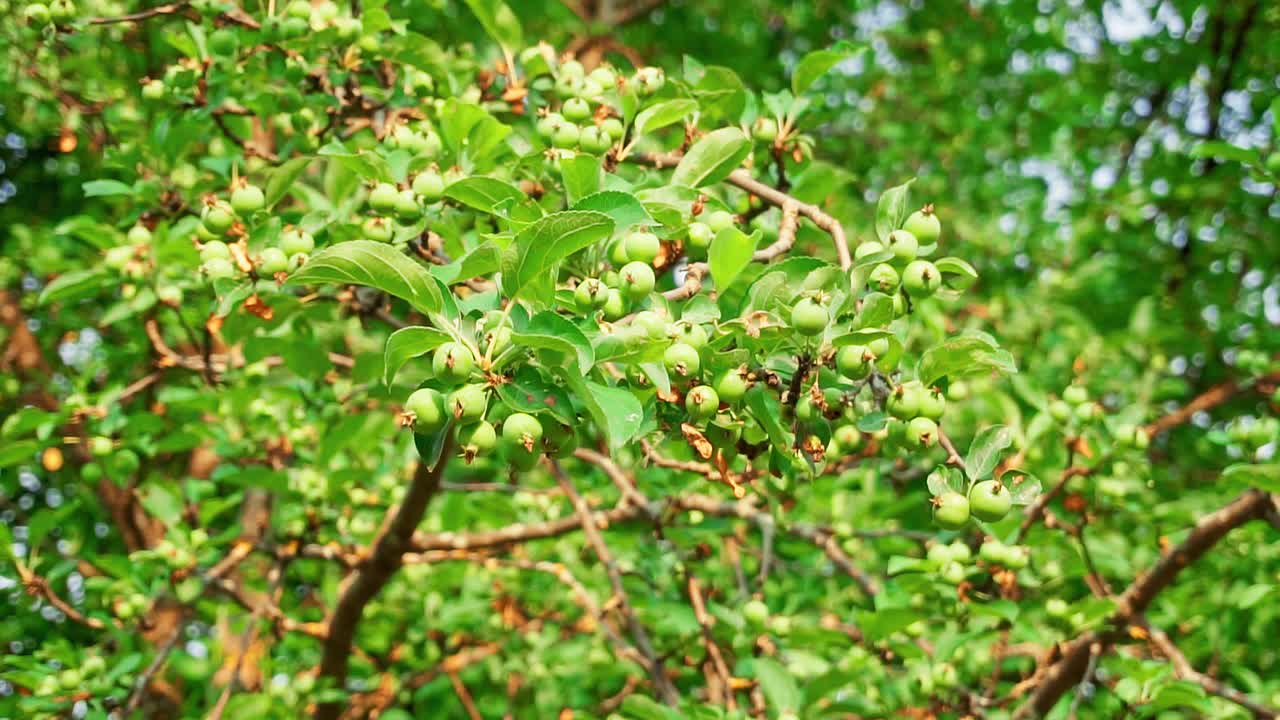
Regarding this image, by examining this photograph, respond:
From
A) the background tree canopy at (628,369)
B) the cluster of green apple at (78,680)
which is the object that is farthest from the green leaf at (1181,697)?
the cluster of green apple at (78,680)

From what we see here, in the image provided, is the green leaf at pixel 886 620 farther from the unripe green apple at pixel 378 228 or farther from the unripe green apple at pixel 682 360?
the unripe green apple at pixel 378 228

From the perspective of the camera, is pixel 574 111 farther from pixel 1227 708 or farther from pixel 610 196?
pixel 1227 708

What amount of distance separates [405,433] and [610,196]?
235 centimetres

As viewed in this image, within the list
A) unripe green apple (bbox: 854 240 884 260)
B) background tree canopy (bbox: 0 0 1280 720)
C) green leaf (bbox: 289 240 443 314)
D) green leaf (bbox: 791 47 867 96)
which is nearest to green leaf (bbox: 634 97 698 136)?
background tree canopy (bbox: 0 0 1280 720)

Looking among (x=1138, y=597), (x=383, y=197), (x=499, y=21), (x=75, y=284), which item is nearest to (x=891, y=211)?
(x=383, y=197)

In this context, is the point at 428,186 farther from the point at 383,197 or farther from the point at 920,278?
the point at 920,278

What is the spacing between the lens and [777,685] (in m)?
2.56

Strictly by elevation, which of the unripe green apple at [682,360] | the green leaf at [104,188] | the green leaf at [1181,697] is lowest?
the green leaf at [1181,697]

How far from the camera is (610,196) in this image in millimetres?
1457

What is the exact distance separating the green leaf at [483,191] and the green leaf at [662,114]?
36 cm

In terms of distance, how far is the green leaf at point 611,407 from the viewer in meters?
1.27

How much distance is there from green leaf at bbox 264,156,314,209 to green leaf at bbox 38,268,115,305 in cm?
80

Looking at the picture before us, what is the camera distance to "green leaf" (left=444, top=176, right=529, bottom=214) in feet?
5.42

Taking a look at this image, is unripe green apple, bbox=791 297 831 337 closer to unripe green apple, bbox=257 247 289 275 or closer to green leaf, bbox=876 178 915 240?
green leaf, bbox=876 178 915 240
